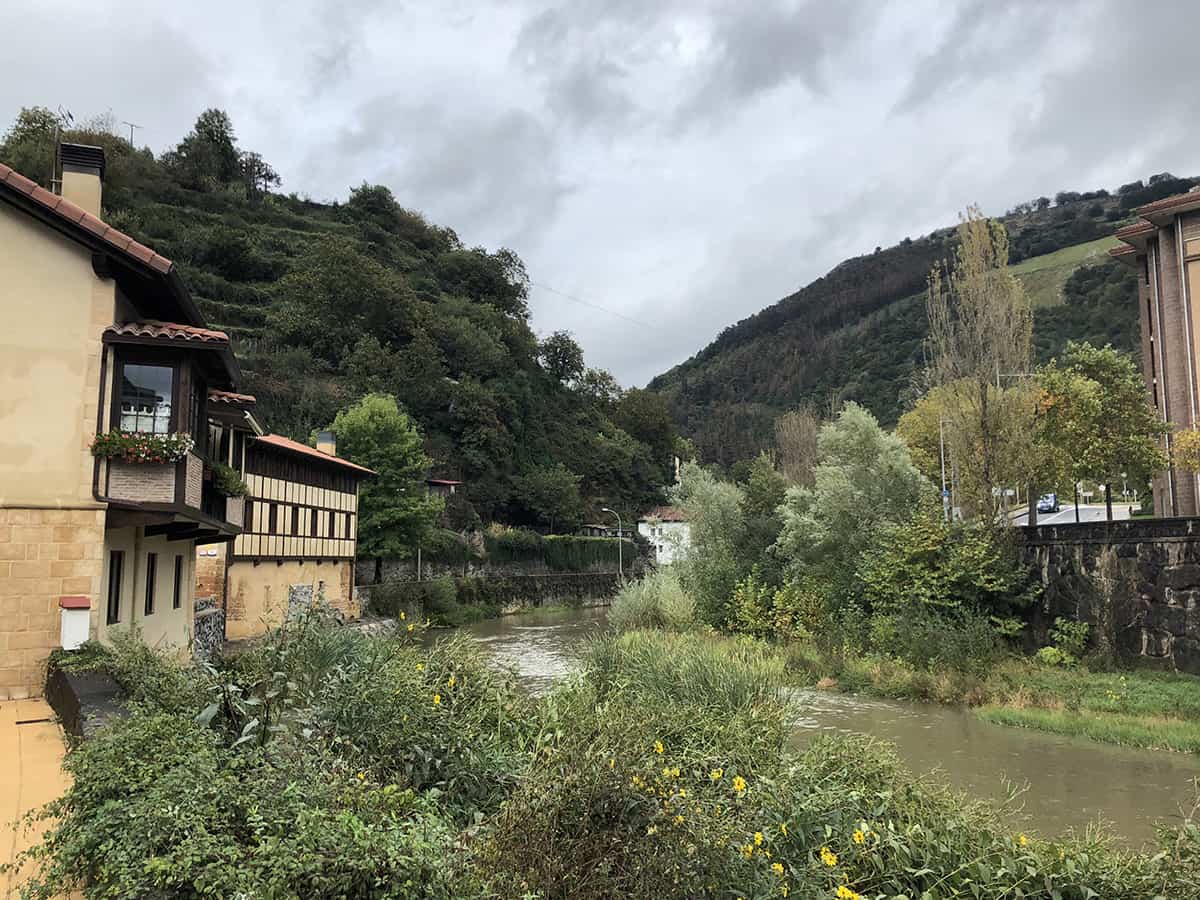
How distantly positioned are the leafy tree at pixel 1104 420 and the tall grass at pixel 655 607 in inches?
497

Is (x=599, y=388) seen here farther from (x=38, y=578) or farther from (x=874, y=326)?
(x=38, y=578)

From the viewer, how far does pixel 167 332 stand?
1105cm

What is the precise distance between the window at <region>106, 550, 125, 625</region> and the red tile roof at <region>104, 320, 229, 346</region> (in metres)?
3.19

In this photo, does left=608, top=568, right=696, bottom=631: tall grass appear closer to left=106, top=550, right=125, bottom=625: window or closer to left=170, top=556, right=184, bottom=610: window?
left=170, top=556, right=184, bottom=610: window

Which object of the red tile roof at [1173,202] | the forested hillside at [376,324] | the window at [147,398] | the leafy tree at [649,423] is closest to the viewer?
the window at [147,398]

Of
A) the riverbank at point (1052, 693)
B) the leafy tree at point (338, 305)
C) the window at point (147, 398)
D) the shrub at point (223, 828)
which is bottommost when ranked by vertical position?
the riverbank at point (1052, 693)

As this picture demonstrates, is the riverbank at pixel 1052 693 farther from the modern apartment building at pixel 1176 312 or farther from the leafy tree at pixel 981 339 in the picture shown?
the modern apartment building at pixel 1176 312

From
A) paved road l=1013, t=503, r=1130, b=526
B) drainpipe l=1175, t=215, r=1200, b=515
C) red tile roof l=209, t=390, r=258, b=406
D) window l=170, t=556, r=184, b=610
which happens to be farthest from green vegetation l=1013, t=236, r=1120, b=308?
window l=170, t=556, r=184, b=610

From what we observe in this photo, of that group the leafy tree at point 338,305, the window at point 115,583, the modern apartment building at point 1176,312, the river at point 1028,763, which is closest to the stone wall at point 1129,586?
the river at point 1028,763

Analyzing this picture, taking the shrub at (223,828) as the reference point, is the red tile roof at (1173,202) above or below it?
above

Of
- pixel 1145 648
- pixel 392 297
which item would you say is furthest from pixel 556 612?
pixel 1145 648

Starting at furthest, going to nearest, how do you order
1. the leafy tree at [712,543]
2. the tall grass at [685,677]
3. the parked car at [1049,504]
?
the parked car at [1049,504] < the leafy tree at [712,543] < the tall grass at [685,677]

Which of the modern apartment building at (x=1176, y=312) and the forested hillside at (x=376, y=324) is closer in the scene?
the modern apartment building at (x=1176, y=312)

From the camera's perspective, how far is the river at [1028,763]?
10.1m
